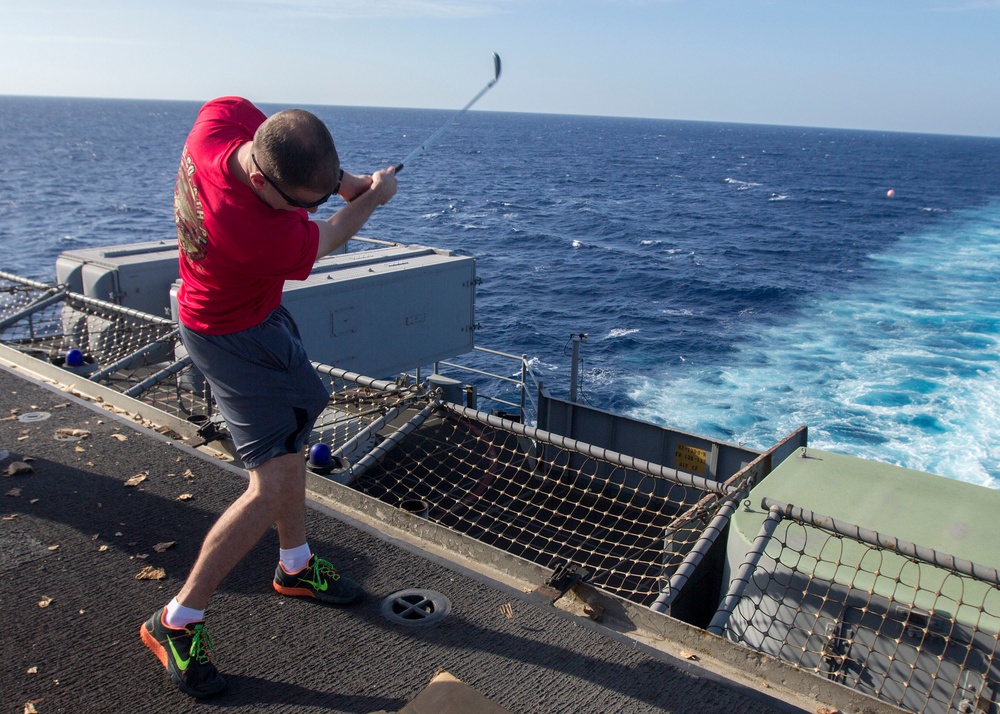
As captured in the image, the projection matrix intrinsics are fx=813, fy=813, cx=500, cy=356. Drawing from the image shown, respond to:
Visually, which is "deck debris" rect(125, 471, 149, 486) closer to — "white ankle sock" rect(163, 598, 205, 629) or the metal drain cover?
"white ankle sock" rect(163, 598, 205, 629)

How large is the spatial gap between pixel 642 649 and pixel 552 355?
69.3 feet

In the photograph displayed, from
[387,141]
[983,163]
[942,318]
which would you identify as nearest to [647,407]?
[942,318]

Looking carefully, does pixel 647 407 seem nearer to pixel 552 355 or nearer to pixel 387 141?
pixel 552 355

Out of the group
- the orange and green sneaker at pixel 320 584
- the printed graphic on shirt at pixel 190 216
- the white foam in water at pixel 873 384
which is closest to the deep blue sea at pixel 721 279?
the white foam in water at pixel 873 384

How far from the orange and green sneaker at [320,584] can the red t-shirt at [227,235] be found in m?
1.07

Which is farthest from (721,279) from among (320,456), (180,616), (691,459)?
(180,616)

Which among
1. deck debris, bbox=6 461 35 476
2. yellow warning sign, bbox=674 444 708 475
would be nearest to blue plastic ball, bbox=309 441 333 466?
deck debris, bbox=6 461 35 476

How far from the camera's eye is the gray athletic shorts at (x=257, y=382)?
2.80 meters

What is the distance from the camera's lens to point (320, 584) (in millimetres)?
3248

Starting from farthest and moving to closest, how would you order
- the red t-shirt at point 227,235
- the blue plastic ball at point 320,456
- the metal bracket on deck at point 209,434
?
the metal bracket on deck at point 209,434
the blue plastic ball at point 320,456
the red t-shirt at point 227,235

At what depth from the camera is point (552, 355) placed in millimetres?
24094

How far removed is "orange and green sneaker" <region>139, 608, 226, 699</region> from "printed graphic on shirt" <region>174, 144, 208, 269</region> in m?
1.25

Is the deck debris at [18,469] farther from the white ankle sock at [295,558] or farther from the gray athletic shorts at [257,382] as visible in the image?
the gray athletic shorts at [257,382]

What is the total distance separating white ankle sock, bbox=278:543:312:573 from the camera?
320 centimetres
